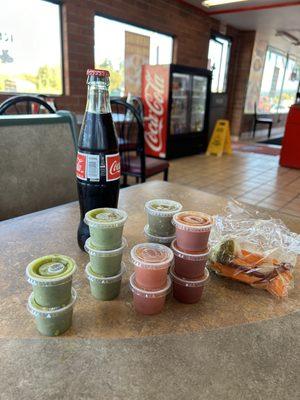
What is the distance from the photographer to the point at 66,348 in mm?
516

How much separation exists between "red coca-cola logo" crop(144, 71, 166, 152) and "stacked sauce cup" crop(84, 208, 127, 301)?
4.95m

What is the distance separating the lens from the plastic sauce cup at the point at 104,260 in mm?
599

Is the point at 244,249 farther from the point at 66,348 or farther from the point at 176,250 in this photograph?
the point at 66,348

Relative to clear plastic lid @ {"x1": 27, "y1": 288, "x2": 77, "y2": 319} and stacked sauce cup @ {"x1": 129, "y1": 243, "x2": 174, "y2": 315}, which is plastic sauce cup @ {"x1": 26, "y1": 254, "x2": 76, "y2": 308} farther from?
stacked sauce cup @ {"x1": 129, "y1": 243, "x2": 174, "y2": 315}

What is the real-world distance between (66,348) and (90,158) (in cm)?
40

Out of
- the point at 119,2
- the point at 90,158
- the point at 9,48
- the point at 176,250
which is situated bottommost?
the point at 176,250

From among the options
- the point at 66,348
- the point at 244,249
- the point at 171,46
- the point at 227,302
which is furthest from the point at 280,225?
the point at 171,46

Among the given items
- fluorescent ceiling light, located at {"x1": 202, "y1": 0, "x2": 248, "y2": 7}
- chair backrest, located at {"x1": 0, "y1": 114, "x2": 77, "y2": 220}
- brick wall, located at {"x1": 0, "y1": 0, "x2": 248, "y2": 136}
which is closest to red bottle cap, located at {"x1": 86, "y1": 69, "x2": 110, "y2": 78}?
chair backrest, located at {"x1": 0, "y1": 114, "x2": 77, "y2": 220}

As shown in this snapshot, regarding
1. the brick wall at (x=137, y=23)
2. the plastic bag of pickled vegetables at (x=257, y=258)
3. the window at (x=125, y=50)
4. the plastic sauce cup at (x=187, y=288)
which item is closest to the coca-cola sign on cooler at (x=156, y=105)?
the window at (x=125, y=50)

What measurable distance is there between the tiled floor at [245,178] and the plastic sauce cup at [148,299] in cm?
310

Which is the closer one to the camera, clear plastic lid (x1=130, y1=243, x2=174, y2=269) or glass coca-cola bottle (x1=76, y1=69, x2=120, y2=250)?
clear plastic lid (x1=130, y1=243, x2=174, y2=269)

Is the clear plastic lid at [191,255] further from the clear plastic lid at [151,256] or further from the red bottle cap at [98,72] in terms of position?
the red bottle cap at [98,72]

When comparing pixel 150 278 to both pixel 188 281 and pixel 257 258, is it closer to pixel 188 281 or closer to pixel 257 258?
pixel 188 281

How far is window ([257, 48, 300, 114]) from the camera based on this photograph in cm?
916
